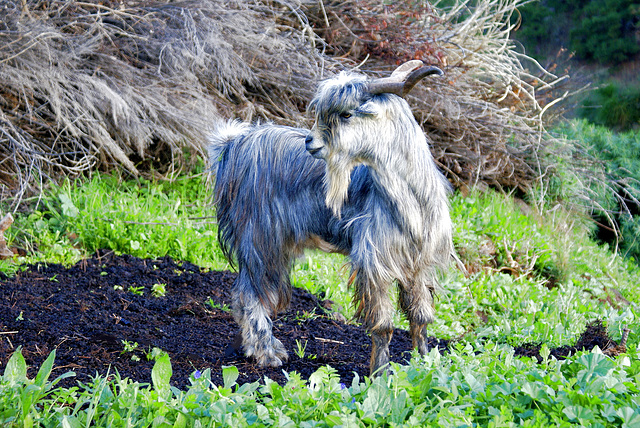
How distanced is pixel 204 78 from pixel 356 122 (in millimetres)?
4274

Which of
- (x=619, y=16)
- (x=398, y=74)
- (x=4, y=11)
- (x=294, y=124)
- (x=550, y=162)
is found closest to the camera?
(x=398, y=74)

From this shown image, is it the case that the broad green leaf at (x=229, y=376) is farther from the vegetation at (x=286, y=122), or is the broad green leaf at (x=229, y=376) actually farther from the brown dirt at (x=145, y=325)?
the brown dirt at (x=145, y=325)

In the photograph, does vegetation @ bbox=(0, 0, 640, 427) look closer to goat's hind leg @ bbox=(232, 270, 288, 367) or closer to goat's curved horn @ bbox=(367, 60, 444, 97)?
goat's hind leg @ bbox=(232, 270, 288, 367)

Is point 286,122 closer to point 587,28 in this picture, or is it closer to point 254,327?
point 254,327

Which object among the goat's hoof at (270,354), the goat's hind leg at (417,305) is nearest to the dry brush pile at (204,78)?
the goat's hoof at (270,354)

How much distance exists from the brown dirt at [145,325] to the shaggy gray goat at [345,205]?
32cm

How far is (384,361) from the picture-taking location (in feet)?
12.4

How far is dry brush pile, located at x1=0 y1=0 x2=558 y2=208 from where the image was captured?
637 centimetres

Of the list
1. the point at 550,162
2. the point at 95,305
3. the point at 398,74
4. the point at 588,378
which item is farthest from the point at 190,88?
the point at 588,378

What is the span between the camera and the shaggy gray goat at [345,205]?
350 centimetres

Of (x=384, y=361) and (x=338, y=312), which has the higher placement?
(x=384, y=361)

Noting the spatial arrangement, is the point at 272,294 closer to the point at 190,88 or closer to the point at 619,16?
the point at 190,88

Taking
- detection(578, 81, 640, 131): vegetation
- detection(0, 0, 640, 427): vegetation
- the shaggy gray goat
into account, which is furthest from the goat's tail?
detection(578, 81, 640, 131): vegetation

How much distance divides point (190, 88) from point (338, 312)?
3084 millimetres
